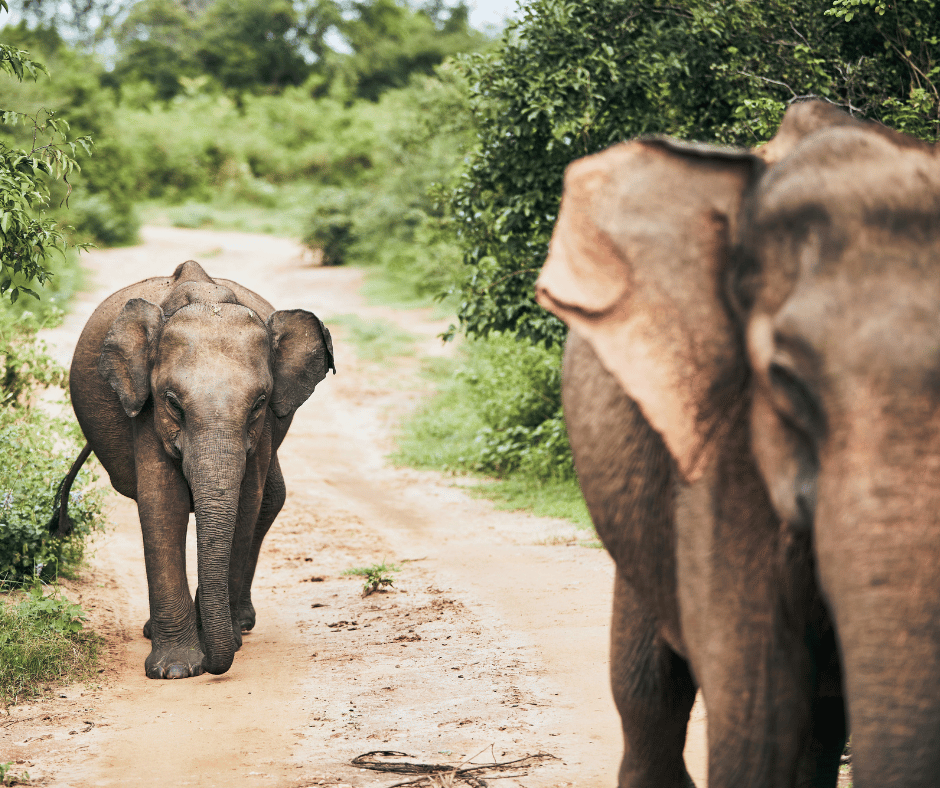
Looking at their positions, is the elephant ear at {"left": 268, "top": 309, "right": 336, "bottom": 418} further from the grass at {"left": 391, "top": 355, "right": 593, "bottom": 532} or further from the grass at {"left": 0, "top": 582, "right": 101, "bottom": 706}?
the grass at {"left": 391, "top": 355, "right": 593, "bottom": 532}

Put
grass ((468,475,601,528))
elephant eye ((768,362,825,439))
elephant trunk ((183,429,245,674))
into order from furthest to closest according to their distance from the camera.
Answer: grass ((468,475,601,528)) → elephant trunk ((183,429,245,674)) → elephant eye ((768,362,825,439))

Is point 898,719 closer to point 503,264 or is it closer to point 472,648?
point 472,648

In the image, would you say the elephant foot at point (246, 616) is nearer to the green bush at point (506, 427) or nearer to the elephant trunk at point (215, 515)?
the elephant trunk at point (215, 515)

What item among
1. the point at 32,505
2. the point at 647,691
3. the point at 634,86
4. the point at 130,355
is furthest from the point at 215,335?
the point at 634,86

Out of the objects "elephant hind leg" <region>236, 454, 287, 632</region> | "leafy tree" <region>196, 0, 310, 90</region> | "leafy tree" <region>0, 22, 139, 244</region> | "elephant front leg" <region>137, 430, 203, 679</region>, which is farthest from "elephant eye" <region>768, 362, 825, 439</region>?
"leafy tree" <region>196, 0, 310, 90</region>

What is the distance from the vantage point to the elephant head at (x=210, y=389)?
5734 mm

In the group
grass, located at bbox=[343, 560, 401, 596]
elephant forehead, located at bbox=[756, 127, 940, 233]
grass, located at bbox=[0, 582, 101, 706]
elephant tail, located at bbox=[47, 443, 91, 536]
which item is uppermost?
elephant forehead, located at bbox=[756, 127, 940, 233]

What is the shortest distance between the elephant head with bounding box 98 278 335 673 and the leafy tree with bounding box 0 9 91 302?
2.30 feet

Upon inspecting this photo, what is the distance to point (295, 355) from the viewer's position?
666 cm

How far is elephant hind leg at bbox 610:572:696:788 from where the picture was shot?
128 inches

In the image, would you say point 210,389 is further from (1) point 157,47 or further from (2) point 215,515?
(1) point 157,47

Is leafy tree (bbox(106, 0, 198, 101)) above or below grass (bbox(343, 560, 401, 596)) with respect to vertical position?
above

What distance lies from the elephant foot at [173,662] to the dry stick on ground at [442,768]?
1.69 m

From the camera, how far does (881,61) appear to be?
27.3ft
